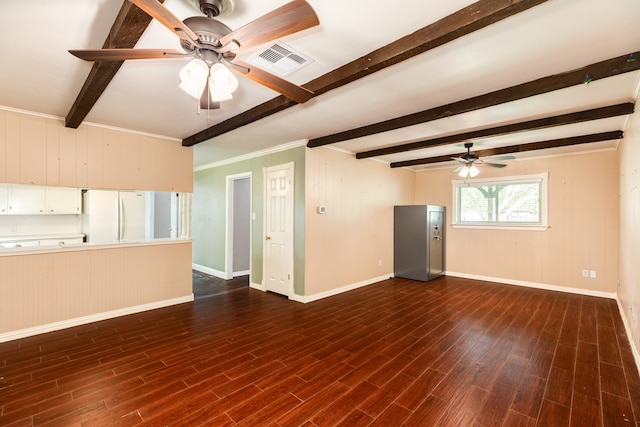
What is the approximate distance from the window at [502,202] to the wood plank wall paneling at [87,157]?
547 centimetres

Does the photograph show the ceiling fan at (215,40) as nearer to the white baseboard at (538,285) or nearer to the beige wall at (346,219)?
the beige wall at (346,219)

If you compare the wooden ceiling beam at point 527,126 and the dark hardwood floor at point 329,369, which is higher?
the wooden ceiling beam at point 527,126

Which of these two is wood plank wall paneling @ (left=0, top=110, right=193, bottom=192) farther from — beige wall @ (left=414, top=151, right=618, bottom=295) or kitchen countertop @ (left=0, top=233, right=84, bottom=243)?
beige wall @ (left=414, top=151, right=618, bottom=295)

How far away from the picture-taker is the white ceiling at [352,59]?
1619 millimetres

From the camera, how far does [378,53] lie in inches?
77.0

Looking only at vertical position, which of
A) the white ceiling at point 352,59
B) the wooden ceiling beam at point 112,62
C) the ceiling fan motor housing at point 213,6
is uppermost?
the white ceiling at point 352,59

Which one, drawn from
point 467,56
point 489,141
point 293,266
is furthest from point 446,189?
point 467,56

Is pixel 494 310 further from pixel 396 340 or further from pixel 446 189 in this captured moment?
pixel 446 189

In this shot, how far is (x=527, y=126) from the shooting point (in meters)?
3.46

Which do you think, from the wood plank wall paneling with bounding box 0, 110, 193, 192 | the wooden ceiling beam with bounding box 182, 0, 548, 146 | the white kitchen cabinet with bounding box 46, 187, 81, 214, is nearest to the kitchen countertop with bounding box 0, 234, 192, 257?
the white kitchen cabinet with bounding box 46, 187, 81, 214

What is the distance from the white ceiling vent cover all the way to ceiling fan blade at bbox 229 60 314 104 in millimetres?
303

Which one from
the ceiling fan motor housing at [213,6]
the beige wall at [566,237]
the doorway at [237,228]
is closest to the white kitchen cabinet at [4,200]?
the doorway at [237,228]

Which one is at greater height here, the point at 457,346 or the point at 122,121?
the point at 122,121

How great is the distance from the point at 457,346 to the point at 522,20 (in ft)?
9.24
